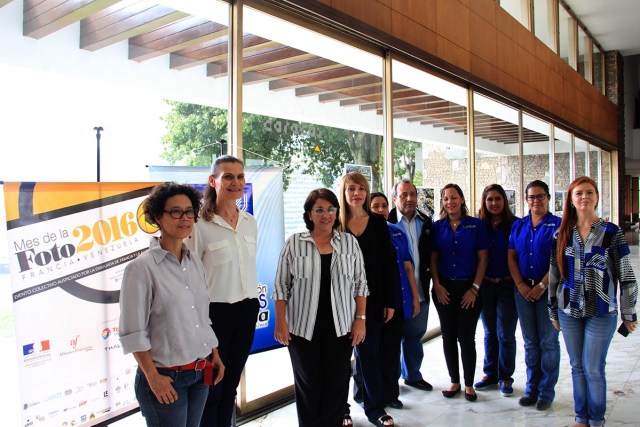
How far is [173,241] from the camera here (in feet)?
6.37

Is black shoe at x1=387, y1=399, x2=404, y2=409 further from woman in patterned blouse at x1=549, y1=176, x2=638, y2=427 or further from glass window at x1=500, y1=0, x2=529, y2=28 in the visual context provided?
glass window at x1=500, y1=0, x2=529, y2=28

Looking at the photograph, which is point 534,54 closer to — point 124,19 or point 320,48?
point 320,48

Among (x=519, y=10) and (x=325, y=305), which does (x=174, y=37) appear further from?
(x=519, y=10)

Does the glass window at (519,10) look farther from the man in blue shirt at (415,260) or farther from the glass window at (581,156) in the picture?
the man in blue shirt at (415,260)

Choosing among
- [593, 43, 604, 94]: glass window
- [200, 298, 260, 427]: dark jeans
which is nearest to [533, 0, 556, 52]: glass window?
[593, 43, 604, 94]: glass window

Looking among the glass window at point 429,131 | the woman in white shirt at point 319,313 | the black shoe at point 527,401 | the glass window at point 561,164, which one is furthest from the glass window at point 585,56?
the woman in white shirt at point 319,313

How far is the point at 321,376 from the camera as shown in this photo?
2.66 meters

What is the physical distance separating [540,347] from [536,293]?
41 cm

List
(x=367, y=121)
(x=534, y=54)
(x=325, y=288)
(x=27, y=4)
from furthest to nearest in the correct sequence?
(x=534, y=54), (x=367, y=121), (x=325, y=288), (x=27, y=4)

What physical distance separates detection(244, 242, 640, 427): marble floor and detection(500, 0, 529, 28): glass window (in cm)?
559

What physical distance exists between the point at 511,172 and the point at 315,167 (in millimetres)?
4463

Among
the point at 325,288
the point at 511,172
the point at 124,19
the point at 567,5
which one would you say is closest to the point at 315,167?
the point at 325,288

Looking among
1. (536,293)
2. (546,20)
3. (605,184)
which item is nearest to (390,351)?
(536,293)

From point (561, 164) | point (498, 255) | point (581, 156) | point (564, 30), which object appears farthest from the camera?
point (581, 156)
